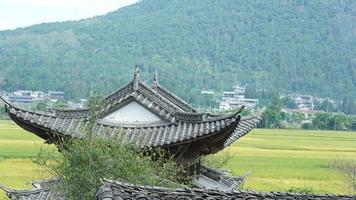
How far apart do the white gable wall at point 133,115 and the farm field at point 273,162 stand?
11062mm

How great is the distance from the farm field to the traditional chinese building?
434 inches

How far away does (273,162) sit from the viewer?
45.9 m

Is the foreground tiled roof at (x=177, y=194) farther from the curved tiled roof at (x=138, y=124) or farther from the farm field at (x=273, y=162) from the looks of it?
the farm field at (x=273, y=162)

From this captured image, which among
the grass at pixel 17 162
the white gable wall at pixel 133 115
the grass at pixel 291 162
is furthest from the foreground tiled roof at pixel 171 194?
the grass at pixel 291 162

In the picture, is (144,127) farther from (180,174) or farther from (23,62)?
(23,62)

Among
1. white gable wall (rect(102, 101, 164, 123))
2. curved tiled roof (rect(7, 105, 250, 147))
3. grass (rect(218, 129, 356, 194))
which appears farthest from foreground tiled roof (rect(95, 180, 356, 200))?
grass (rect(218, 129, 356, 194))

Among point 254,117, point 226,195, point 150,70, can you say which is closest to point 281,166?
point 254,117

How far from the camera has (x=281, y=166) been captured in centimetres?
4338

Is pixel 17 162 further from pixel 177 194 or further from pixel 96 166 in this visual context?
pixel 177 194

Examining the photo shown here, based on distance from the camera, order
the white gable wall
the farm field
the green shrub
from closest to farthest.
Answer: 1. the green shrub
2. the white gable wall
3. the farm field

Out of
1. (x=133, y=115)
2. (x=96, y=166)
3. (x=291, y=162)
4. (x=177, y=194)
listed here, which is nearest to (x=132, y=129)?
(x=133, y=115)

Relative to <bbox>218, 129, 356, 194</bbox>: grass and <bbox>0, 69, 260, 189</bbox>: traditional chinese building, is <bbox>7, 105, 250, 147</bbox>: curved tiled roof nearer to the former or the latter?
<bbox>0, 69, 260, 189</bbox>: traditional chinese building

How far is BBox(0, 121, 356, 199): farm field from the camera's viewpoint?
32.8 metres

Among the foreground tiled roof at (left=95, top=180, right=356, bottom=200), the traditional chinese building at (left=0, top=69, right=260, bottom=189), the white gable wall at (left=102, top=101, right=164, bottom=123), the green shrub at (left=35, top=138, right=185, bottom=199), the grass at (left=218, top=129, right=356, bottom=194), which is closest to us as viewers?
the foreground tiled roof at (left=95, top=180, right=356, bottom=200)
